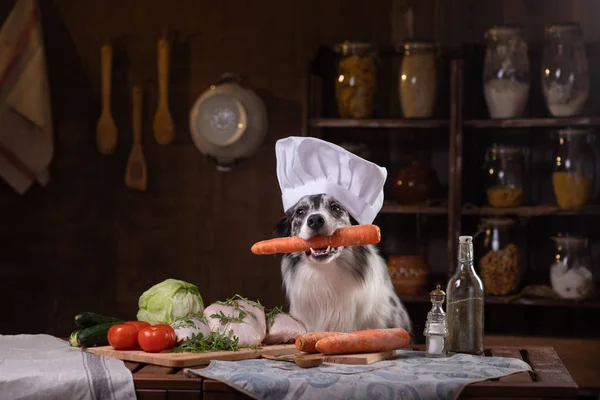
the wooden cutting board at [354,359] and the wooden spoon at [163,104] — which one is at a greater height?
the wooden spoon at [163,104]

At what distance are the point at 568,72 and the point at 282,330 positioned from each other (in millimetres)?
2462

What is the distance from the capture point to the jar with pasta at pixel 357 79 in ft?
14.7

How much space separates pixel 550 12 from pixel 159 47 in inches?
79.2

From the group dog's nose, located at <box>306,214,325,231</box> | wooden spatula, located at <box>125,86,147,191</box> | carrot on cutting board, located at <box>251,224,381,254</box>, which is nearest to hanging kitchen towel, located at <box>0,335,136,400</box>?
carrot on cutting board, located at <box>251,224,381,254</box>

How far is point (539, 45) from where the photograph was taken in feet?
15.4

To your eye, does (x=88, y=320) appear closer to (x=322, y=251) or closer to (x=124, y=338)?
(x=124, y=338)

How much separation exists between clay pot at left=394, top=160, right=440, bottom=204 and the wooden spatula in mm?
1397

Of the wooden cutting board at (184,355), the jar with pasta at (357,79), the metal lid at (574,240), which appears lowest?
the wooden cutting board at (184,355)

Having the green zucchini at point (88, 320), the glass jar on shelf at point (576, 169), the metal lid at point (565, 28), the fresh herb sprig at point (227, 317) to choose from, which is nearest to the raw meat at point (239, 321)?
the fresh herb sprig at point (227, 317)

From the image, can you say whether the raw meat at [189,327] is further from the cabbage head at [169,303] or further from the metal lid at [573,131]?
the metal lid at [573,131]

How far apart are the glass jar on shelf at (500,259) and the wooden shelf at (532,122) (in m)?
0.44

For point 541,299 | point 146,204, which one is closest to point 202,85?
point 146,204

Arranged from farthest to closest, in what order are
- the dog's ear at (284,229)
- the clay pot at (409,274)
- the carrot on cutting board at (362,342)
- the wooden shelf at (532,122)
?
1. the clay pot at (409,274)
2. the wooden shelf at (532,122)
3. the dog's ear at (284,229)
4. the carrot on cutting board at (362,342)

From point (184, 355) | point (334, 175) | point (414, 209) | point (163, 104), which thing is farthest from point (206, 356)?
point (163, 104)
